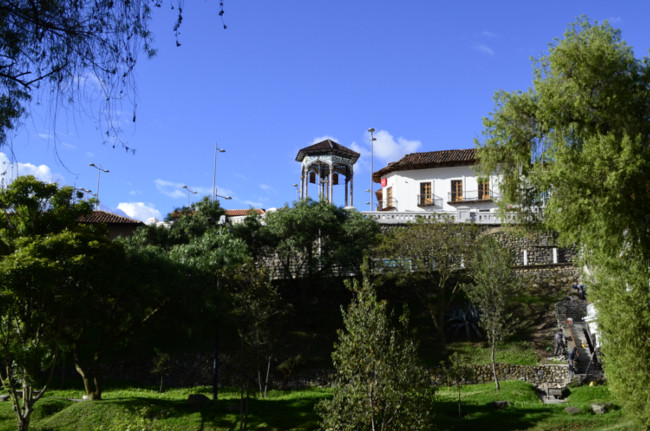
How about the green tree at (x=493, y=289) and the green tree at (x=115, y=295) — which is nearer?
the green tree at (x=115, y=295)

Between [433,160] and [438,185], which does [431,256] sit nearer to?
[438,185]

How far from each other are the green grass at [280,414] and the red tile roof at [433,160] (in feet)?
84.2

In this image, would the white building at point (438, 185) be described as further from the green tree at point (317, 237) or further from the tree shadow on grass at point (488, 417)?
the tree shadow on grass at point (488, 417)

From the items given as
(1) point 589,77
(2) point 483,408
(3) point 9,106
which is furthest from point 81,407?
(1) point 589,77

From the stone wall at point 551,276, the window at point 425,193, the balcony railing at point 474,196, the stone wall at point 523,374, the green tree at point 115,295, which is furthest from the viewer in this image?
the window at point 425,193

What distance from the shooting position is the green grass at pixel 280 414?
1599 cm

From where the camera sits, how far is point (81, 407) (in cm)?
1778

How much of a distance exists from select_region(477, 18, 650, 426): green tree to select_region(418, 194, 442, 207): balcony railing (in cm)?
2357

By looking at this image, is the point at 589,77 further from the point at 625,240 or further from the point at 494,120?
the point at 625,240

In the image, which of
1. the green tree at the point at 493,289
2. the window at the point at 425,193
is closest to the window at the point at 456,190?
the window at the point at 425,193

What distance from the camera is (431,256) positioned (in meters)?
29.0

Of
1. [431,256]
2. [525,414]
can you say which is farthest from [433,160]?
[525,414]

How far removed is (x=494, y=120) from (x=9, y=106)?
1670 centimetres

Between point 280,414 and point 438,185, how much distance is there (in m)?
29.7
